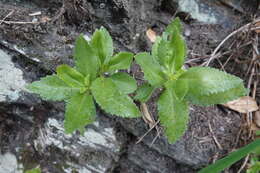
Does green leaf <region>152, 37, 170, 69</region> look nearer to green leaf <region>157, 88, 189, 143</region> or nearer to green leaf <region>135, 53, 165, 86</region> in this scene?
green leaf <region>135, 53, 165, 86</region>

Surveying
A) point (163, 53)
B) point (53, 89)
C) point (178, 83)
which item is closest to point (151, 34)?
point (163, 53)

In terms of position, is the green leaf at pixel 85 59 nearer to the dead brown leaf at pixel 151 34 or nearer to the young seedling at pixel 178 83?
the young seedling at pixel 178 83

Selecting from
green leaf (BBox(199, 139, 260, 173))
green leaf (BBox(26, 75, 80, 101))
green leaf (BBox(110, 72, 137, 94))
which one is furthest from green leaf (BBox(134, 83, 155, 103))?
green leaf (BBox(199, 139, 260, 173))

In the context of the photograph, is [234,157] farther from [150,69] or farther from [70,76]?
[70,76]

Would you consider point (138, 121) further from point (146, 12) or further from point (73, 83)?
point (146, 12)

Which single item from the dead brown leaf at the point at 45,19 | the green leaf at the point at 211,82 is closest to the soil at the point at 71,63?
the dead brown leaf at the point at 45,19

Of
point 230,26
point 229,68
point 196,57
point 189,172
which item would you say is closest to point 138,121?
point 189,172
